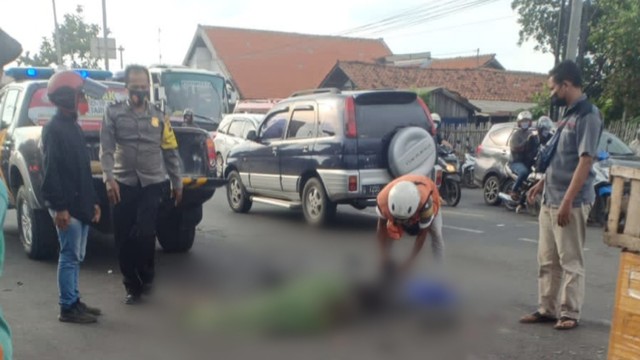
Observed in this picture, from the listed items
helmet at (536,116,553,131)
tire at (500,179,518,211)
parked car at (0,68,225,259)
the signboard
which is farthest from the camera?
the signboard

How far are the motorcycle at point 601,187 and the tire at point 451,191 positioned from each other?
2.46 meters

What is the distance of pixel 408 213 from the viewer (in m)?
3.73

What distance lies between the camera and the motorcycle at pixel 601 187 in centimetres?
1059

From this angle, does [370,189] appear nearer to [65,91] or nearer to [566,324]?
[566,324]

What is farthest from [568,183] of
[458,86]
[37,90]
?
[458,86]

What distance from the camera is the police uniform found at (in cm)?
581

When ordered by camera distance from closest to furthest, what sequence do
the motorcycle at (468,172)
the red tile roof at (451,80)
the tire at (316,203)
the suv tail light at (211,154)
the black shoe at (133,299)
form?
the black shoe at (133,299)
the suv tail light at (211,154)
the tire at (316,203)
the motorcycle at (468,172)
the red tile roof at (451,80)

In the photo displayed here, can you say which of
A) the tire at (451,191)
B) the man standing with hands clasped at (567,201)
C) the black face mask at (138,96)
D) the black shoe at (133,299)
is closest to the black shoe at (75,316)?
the black shoe at (133,299)

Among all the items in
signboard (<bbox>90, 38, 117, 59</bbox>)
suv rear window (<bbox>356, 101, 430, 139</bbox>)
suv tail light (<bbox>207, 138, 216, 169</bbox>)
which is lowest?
suv tail light (<bbox>207, 138, 216, 169</bbox>)

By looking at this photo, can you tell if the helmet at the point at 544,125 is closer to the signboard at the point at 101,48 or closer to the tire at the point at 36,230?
the tire at the point at 36,230

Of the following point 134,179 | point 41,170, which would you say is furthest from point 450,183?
point 134,179

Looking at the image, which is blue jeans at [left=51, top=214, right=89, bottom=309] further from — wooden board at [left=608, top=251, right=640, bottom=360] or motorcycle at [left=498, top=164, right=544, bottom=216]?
motorcycle at [left=498, top=164, right=544, bottom=216]

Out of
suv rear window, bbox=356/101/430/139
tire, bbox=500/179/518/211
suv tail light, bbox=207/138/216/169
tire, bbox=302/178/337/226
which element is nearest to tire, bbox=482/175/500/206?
tire, bbox=500/179/518/211

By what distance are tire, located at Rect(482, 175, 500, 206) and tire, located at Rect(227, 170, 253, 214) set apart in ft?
15.6
